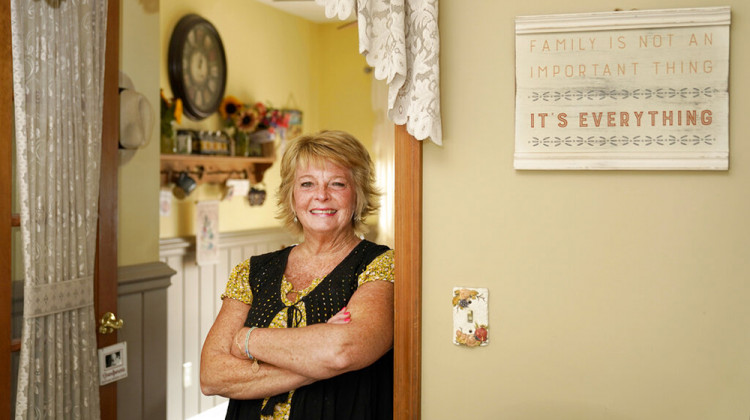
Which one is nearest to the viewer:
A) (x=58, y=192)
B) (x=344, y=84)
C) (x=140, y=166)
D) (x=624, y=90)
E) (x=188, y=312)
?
(x=624, y=90)

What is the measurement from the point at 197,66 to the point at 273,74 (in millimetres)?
913

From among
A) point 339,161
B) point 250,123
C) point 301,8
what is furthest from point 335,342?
point 301,8

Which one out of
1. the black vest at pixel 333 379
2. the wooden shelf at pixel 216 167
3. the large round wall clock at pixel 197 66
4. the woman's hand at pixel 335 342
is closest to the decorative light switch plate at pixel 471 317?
the woman's hand at pixel 335 342

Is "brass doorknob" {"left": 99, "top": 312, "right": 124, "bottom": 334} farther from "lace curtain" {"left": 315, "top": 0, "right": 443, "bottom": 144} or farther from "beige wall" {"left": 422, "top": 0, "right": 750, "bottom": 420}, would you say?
"lace curtain" {"left": 315, "top": 0, "right": 443, "bottom": 144}

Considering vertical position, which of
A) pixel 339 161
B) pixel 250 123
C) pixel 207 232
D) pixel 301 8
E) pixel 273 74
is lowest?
pixel 207 232

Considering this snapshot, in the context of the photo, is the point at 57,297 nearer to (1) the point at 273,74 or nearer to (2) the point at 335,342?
(2) the point at 335,342

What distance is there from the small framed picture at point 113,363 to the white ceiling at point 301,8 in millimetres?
2974

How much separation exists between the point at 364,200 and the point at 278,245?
10.0ft

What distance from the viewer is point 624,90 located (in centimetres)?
130

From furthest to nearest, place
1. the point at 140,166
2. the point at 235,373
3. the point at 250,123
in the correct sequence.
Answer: the point at 250,123 < the point at 140,166 < the point at 235,373

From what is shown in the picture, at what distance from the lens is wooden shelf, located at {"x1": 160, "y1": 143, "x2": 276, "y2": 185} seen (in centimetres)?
371

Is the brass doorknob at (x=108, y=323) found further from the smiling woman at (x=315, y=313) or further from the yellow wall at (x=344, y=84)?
the yellow wall at (x=344, y=84)

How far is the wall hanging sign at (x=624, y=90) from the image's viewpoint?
4.13 ft

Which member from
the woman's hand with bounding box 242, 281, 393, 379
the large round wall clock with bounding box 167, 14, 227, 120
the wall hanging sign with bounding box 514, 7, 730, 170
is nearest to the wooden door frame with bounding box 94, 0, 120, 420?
the woman's hand with bounding box 242, 281, 393, 379
